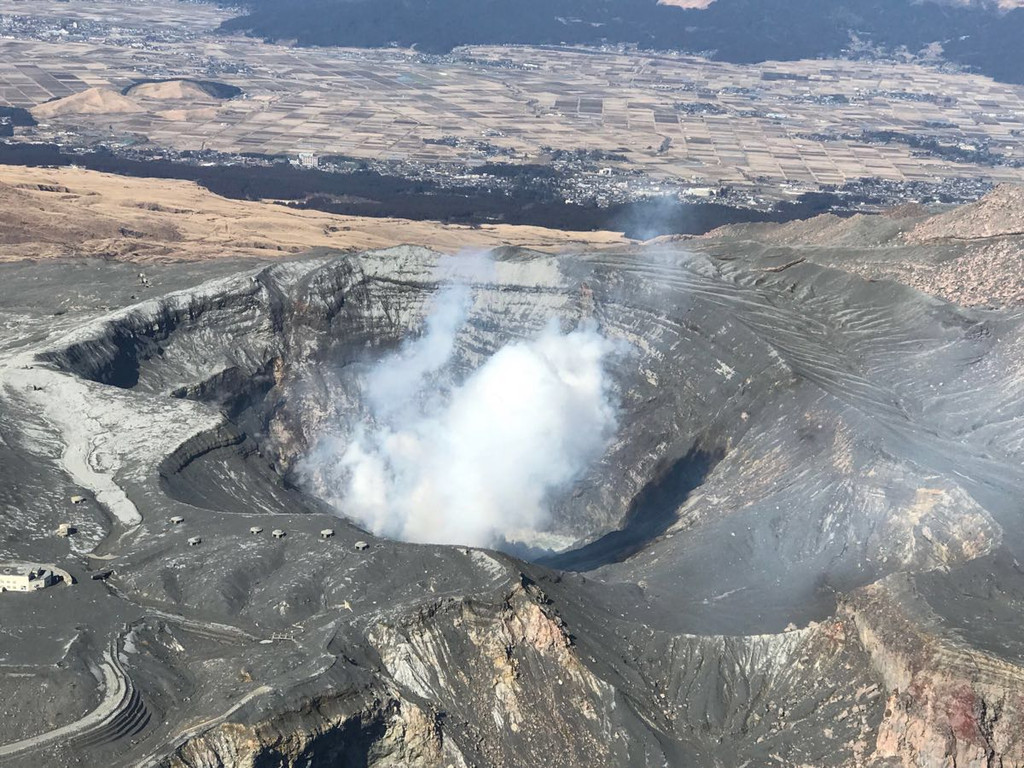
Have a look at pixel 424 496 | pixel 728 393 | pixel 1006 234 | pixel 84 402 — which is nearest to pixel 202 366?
pixel 84 402

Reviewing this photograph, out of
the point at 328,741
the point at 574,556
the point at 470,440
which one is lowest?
the point at 574,556

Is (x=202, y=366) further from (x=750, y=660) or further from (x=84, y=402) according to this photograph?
(x=750, y=660)

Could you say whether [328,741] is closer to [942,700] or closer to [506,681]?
[506,681]

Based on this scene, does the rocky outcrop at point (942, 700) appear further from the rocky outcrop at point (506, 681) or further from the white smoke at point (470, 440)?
the white smoke at point (470, 440)

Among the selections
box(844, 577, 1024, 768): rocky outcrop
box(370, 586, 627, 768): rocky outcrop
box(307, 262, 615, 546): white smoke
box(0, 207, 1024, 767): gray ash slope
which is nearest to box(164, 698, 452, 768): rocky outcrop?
box(0, 207, 1024, 767): gray ash slope

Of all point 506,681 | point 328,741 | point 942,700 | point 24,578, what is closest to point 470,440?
point 506,681

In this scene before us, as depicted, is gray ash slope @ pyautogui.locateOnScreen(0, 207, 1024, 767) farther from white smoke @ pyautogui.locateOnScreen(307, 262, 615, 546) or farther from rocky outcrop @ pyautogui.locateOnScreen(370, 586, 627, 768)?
white smoke @ pyautogui.locateOnScreen(307, 262, 615, 546)

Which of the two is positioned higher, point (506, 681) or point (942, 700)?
point (942, 700)

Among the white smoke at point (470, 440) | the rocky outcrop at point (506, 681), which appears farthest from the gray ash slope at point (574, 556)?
the white smoke at point (470, 440)
